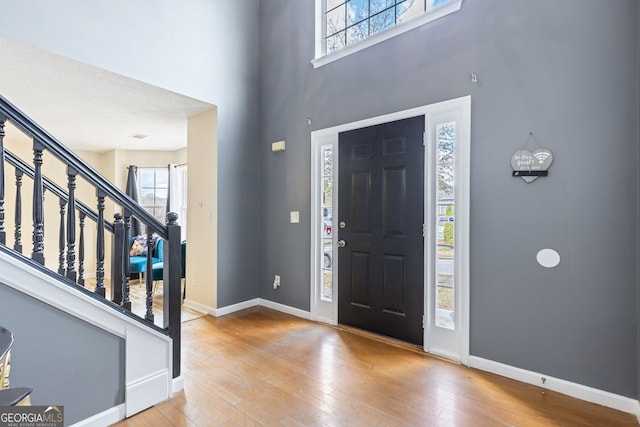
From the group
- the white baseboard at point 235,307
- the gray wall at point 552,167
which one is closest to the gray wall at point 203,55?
the white baseboard at point 235,307

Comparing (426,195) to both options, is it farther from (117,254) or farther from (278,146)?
(117,254)

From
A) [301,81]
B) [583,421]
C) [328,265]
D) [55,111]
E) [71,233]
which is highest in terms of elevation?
[301,81]

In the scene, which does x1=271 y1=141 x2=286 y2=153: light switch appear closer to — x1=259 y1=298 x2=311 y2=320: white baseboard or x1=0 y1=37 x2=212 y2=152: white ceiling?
x1=0 y1=37 x2=212 y2=152: white ceiling

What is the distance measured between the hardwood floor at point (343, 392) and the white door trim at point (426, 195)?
1.30ft

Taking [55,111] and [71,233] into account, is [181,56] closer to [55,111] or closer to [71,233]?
[55,111]

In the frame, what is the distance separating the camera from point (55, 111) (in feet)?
12.4

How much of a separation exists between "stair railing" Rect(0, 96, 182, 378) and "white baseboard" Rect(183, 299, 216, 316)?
63.0 inches

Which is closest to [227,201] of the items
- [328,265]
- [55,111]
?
[328,265]

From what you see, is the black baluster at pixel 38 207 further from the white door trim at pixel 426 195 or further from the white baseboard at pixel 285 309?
the white baseboard at pixel 285 309

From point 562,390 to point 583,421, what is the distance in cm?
29

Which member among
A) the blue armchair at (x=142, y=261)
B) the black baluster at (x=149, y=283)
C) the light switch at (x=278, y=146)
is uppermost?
the light switch at (x=278, y=146)

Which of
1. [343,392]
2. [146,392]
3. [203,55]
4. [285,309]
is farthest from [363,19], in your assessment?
[146,392]

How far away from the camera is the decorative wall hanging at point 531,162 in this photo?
7.31ft

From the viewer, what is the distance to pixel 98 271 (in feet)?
6.33
